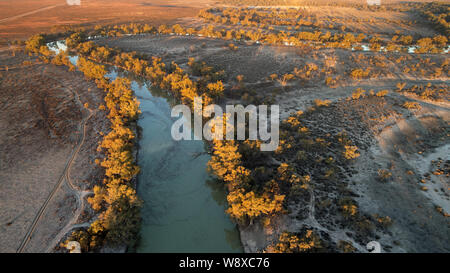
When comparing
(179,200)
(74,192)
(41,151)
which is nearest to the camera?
(74,192)

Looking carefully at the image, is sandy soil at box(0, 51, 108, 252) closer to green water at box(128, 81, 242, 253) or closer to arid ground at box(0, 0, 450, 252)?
arid ground at box(0, 0, 450, 252)

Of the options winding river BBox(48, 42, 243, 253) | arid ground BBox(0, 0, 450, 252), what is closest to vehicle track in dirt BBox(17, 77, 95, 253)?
arid ground BBox(0, 0, 450, 252)

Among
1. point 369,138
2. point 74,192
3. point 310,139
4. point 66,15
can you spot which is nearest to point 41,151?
point 74,192

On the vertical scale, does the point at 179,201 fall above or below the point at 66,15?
below

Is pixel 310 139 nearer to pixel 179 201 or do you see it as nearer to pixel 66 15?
pixel 179 201

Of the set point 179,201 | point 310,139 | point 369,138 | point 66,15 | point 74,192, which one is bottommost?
point 179,201

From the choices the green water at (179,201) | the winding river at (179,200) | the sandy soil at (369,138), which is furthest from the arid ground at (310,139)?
the green water at (179,201)

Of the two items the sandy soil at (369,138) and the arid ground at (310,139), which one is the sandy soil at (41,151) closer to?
the arid ground at (310,139)

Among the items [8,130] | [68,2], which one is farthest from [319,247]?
[68,2]
